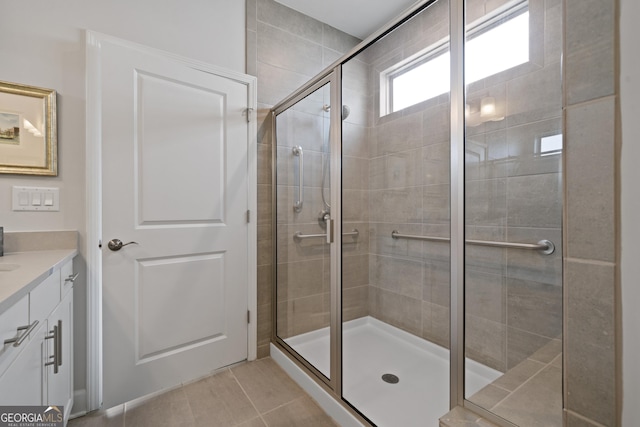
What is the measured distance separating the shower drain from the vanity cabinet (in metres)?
1.69

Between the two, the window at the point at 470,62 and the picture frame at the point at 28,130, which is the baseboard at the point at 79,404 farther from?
the window at the point at 470,62

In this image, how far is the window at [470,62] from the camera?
50.4 inches

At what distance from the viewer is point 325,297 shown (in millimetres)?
1828

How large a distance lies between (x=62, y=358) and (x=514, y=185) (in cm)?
239

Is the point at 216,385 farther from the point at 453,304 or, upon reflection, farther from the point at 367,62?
the point at 367,62

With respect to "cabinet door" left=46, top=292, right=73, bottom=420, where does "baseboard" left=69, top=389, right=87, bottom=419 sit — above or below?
below

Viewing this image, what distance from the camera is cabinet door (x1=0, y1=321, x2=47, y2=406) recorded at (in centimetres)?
75

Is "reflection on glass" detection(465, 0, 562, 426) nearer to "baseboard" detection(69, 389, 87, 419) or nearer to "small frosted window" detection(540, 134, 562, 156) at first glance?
"small frosted window" detection(540, 134, 562, 156)

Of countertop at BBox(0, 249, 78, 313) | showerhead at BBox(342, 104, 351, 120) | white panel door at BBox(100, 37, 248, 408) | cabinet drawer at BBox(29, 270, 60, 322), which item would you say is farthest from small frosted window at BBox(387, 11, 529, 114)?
cabinet drawer at BBox(29, 270, 60, 322)

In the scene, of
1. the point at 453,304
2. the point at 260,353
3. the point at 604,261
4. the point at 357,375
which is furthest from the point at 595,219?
the point at 260,353

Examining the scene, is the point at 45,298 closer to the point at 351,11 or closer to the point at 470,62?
the point at 470,62

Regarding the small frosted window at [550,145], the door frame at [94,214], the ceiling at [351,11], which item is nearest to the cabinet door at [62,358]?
the door frame at [94,214]

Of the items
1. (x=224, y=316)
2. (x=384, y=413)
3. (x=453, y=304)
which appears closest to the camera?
(x=453, y=304)

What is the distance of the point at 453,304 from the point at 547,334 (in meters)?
0.62
